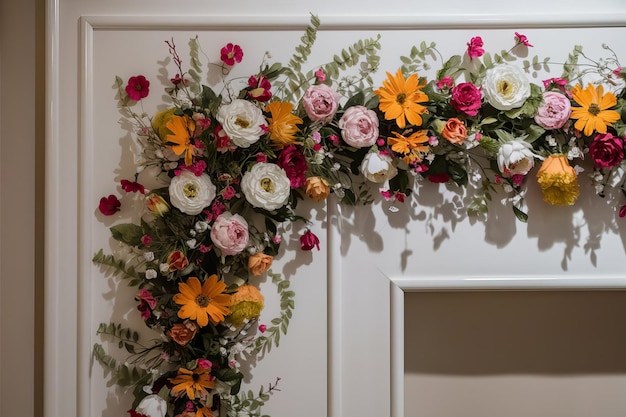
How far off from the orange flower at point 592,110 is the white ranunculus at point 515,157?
0.14 meters

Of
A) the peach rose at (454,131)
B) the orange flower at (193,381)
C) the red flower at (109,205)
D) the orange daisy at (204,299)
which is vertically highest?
the peach rose at (454,131)

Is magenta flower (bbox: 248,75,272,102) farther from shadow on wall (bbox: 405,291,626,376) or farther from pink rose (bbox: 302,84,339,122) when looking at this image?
shadow on wall (bbox: 405,291,626,376)

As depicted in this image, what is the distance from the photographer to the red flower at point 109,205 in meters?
1.33

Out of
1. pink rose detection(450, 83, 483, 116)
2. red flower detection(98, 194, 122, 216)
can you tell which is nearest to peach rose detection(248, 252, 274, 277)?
red flower detection(98, 194, 122, 216)

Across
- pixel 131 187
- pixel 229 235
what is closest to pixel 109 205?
pixel 131 187

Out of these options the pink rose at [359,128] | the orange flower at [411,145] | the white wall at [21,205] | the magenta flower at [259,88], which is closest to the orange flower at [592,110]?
the orange flower at [411,145]

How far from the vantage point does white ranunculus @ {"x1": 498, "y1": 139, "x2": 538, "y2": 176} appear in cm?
125

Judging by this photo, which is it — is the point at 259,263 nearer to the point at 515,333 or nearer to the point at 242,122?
the point at 242,122

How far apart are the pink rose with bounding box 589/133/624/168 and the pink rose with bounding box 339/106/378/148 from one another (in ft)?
1.74

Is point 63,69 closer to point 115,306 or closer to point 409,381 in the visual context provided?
point 115,306

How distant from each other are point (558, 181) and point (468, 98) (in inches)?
11.5

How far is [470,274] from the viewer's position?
4.42 ft

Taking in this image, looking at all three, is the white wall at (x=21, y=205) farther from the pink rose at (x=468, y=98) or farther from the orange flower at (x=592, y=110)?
the orange flower at (x=592, y=110)

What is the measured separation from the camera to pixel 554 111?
1271 mm
